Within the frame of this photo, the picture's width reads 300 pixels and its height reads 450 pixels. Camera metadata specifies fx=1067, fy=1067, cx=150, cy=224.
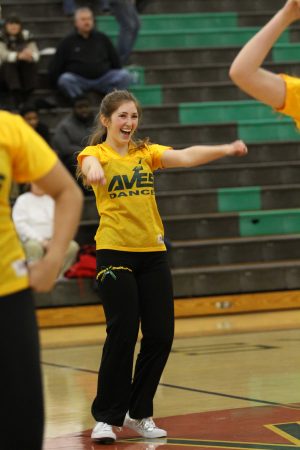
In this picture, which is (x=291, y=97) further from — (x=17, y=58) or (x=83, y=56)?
(x=83, y=56)

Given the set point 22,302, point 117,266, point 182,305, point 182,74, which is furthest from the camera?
point 182,74

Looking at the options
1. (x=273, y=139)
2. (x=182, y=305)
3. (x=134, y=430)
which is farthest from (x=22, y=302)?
(x=273, y=139)

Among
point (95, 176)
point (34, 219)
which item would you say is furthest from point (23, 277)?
point (34, 219)

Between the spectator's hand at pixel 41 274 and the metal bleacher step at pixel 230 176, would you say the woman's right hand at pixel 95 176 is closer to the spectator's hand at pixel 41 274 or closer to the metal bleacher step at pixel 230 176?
the spectator's hand at pixel 41 274

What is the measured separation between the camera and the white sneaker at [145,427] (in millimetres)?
5676

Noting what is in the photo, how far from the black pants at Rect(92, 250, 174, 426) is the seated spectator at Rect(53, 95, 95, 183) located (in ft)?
20.4

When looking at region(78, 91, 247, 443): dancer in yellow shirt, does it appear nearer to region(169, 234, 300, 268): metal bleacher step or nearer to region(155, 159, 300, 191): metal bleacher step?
region(169, 234, 300, 268): metal bleacher step

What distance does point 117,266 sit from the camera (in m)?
5.62

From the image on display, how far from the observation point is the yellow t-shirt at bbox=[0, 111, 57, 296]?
336 centimetres

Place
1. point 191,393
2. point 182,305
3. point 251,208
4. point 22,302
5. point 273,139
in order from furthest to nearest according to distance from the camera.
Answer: point 273,139 → point 251,208 → point 182,305 → point 191,393 → point 22,302

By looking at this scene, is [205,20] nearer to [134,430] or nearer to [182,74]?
[182,74]

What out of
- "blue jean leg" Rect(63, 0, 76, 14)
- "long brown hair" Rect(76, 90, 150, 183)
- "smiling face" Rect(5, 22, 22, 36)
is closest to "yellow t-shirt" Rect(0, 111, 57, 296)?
"long brown hair" Rect(76, 90, 150, 183)

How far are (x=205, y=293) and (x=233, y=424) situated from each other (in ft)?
18.0

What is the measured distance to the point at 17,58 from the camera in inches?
507
